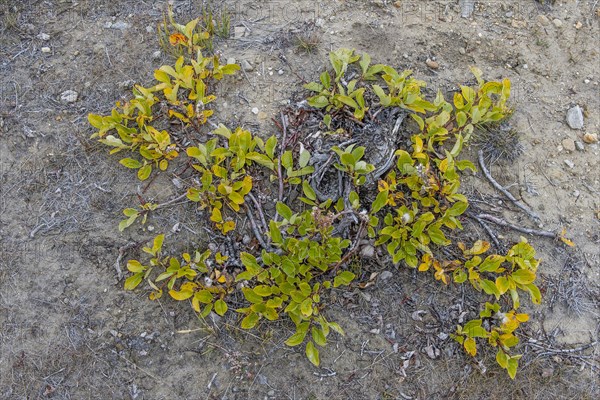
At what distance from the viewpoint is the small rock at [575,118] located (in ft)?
12.4

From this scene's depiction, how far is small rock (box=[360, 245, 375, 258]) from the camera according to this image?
326 cm

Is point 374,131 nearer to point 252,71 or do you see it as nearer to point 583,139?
point 252,71

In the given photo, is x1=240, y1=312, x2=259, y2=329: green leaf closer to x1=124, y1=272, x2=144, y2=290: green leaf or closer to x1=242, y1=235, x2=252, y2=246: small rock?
x1=242, y1=235, x2=252, y2=246: small rock

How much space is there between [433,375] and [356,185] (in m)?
1.23

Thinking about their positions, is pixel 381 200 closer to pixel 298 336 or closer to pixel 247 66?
pixel 298 336

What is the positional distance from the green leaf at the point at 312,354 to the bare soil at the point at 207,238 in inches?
3.6

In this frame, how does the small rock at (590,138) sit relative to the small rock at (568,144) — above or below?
above

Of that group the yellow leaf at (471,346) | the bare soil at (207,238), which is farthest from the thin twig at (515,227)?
the yellow leaf at (471,346)

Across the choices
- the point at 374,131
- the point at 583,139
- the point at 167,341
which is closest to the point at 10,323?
the point at 167,341

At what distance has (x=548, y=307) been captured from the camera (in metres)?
3.28

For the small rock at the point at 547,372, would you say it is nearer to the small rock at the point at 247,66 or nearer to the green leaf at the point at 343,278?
the green leaf at the point at 343,278

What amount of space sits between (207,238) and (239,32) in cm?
164

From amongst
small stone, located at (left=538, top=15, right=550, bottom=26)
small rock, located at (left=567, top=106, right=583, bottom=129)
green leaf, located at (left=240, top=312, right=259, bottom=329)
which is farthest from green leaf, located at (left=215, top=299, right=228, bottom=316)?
small stone, located at (left=538, top=15, right=550, bottom=26)

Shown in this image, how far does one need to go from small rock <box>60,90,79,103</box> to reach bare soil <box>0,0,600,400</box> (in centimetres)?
3
